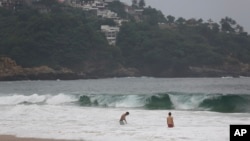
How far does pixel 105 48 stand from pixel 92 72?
7.23 m

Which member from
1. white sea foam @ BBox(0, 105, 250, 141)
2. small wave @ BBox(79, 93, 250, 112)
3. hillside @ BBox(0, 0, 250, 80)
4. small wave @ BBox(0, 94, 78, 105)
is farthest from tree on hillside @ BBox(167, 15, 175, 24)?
white sea foam @ BBox(0, 105, 250, 141)

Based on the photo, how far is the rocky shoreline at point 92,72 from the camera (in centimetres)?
8750

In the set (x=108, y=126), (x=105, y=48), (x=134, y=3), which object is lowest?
(x=105, y=48)

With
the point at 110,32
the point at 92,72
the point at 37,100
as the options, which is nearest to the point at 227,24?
the point at 110,32

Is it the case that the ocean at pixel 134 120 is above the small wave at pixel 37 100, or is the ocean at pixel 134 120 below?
above

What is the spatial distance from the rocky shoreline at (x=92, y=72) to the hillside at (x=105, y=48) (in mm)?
152

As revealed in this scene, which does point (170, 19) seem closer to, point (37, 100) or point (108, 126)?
point (37, 100)

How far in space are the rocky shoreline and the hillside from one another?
6.0 inches

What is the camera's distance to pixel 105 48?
101m

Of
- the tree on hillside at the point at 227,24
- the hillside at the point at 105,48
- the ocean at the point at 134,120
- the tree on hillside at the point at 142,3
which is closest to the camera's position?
the ocean at the point at 134,120

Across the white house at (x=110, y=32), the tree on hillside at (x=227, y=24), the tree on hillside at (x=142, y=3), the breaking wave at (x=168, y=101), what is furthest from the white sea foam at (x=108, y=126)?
the tree on hillside at (x=142, y=3)

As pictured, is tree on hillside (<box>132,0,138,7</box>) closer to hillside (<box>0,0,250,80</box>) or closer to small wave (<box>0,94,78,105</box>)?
hillside (<box>0,0,250,80</box>)

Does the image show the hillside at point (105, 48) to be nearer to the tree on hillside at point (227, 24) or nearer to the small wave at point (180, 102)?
the tree on hillside at point (227, 24)

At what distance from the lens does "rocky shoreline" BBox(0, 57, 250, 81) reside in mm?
87500
